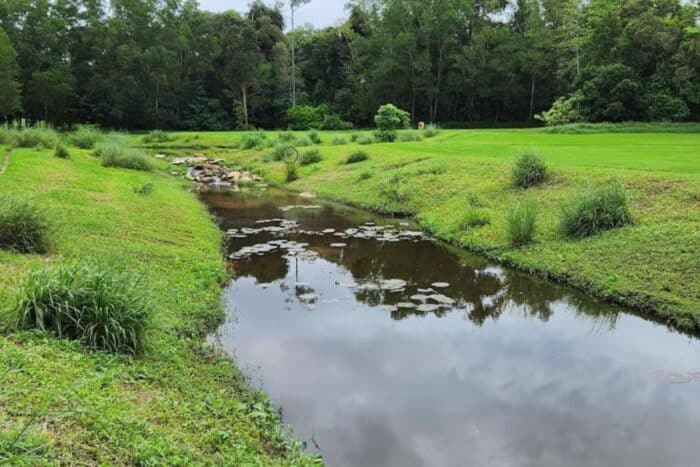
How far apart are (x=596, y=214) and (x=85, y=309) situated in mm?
11780

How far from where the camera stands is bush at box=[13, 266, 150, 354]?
673 cm

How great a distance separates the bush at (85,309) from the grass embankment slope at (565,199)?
8766 mm

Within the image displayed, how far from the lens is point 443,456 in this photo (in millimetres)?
6281

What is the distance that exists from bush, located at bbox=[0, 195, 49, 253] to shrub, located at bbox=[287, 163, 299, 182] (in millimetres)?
18734

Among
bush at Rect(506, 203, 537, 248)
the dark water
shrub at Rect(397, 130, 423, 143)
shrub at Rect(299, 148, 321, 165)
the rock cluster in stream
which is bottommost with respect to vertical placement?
the dark water

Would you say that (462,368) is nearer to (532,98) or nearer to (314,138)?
(314,138)

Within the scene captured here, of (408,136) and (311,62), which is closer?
(408,136)

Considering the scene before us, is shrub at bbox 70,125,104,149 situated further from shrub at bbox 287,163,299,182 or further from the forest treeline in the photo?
the forest treeline

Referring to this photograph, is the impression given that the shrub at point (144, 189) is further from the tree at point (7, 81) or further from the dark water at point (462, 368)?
the tree at point (7, 81)

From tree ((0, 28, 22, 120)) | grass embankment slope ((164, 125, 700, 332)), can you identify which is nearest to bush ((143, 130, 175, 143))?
tree ((0, 28, 22, 120))

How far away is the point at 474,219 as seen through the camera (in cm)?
1689

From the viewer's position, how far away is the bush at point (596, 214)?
46.3ft

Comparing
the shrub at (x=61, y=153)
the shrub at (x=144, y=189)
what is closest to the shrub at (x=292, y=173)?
the shrub at (x=144, y=189)

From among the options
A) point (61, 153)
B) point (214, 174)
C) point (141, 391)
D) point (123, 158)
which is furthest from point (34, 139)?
point (141, 391)
